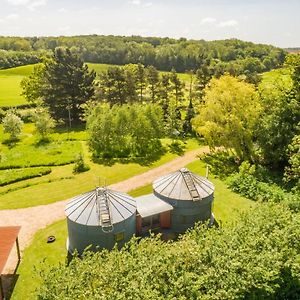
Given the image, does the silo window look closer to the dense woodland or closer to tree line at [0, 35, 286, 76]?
the dense woodland

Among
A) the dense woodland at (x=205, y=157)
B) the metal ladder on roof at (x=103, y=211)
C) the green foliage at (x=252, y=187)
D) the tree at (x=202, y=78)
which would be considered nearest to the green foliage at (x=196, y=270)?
the dense woodland at (x=205, y=157)

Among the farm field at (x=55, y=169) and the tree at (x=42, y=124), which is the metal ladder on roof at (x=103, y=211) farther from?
the tree at (x=42, y=124)

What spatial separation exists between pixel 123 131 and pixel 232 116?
1433cm

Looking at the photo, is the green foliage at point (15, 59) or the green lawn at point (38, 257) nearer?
the green lawn at point (38, 257)

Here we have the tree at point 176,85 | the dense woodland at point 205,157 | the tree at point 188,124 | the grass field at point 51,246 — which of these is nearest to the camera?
the dense woodland at point 205,157

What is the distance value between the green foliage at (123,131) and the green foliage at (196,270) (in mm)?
27921

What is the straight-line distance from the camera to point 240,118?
A: 44.0 meters

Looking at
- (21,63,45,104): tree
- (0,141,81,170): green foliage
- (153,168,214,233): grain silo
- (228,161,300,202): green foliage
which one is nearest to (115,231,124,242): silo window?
(153,168,214,233): grain silo

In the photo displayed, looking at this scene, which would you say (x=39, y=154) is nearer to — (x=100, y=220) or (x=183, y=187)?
(x=183, y=187)

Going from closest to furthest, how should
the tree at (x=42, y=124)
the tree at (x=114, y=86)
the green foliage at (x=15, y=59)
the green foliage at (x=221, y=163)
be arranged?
the green foliage at (x=221, y=163) → the tree at (x=42, y=124) → the tree at (x=114, y=86) → the green foliage at (x=15, y=59)

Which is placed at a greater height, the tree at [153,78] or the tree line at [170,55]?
the tree at [153,78]

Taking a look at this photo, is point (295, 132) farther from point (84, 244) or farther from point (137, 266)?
point (137, 266)

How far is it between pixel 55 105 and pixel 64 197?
111 feet

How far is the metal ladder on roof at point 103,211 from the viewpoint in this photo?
25.5m
